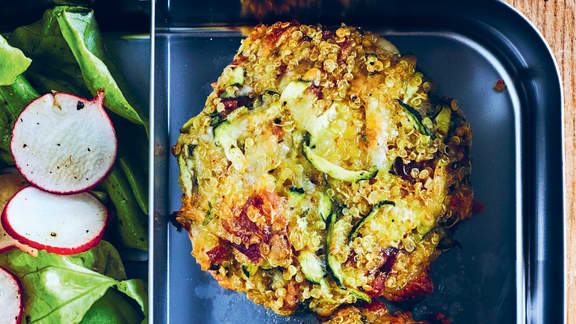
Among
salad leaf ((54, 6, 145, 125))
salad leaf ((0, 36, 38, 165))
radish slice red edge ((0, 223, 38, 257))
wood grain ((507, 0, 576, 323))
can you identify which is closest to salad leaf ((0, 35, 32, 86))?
salad leaf ((0, 36, 38, 165))

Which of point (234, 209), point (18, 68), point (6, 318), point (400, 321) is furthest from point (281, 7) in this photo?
point (6, 318)

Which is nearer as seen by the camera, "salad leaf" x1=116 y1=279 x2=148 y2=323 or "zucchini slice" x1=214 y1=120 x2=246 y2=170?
"zucchini slice" x1=214 y1=120 x2=246 y2=170

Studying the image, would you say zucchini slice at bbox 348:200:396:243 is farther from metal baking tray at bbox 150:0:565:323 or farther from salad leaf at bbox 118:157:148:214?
salad leaf at bbox 118:157:148:214

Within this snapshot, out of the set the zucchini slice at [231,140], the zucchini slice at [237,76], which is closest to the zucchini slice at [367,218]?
the zucchini slice at [231,140]

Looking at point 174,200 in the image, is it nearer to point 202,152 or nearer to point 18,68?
point 202,152

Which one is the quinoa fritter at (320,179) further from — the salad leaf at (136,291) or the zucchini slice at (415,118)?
the salad leaf at (136,291)
